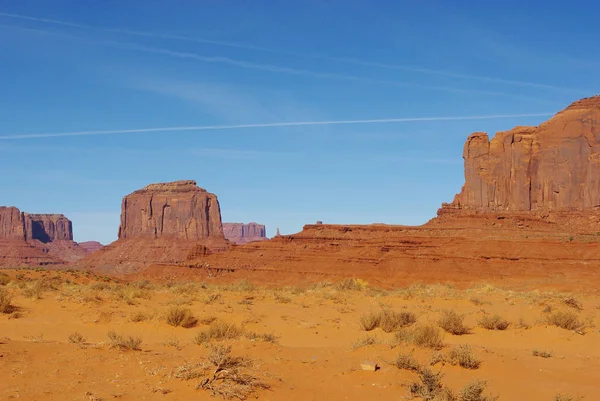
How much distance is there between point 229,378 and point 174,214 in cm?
13619

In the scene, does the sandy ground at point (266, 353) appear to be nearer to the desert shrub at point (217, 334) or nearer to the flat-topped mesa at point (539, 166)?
the desert shrub at point (217, 334)

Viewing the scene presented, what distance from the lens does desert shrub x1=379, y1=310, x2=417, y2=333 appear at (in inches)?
606

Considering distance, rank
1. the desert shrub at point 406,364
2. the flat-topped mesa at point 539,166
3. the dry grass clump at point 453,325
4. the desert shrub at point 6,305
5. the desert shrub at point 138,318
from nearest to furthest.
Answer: the desert shrub at point 406,364, the dry grass clump at point 453,325, the desert shrub at point 138,318, the desert shrub at point 6,305, the flat-topped mesa at point 539,166

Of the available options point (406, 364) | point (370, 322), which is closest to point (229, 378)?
point (406, 364)

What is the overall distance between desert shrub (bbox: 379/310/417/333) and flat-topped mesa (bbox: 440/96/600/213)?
6248 centimetres

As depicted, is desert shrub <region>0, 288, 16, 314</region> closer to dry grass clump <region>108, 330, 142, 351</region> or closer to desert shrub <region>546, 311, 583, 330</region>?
dry grass clump <region>108, 330, 142, 351</region>

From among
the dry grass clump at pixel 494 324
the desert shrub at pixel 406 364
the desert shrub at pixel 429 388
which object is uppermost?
the desert shrub at pixel 406 364

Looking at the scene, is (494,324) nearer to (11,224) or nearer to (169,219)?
(169,219)

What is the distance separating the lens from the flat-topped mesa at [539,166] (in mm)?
75312

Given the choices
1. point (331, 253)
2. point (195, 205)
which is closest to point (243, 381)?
point (331, 253)

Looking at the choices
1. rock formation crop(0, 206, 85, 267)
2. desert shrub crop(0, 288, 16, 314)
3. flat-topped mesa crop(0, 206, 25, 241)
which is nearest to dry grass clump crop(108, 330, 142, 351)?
desert shrub crop(0, 288, 16, 314)

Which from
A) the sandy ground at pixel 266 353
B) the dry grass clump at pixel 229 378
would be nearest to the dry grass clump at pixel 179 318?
the sandy ground at pixel 266 353

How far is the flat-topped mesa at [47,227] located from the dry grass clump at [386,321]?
16859 cm

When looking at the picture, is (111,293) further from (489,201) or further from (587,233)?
(489,201)
